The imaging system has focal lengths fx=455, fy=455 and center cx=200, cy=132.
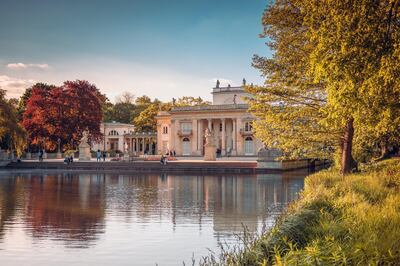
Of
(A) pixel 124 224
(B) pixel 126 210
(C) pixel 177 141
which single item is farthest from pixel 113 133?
(A) pixel 124 224

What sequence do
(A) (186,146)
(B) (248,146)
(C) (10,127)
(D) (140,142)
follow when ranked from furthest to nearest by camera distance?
(D) (140,142) → (A) (186,146) → (B) (248,146) → (C) (10,127)

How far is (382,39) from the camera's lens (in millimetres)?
10945

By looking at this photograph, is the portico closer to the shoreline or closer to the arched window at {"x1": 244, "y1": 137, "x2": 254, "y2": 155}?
the arched window at {"x1": 244, "y1": 137, "x2": 254, "y2": 155}

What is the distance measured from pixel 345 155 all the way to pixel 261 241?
1354 cm

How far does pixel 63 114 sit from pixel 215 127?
2387cm

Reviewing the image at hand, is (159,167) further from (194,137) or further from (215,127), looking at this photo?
(215,127)

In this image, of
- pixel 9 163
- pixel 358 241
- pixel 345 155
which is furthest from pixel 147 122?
pixel 358 241

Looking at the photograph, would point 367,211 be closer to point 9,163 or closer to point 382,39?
point 382,39

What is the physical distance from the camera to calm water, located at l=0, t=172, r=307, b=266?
32.7 ft

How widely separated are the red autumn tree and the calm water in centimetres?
4358

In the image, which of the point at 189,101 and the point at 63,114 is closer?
the point at 63,114

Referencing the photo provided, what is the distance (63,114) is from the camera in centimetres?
6550

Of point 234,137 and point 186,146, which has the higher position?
point 234,137

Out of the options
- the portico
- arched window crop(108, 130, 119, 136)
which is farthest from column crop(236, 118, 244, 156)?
arched window crop(108, 130, 119, 136)
